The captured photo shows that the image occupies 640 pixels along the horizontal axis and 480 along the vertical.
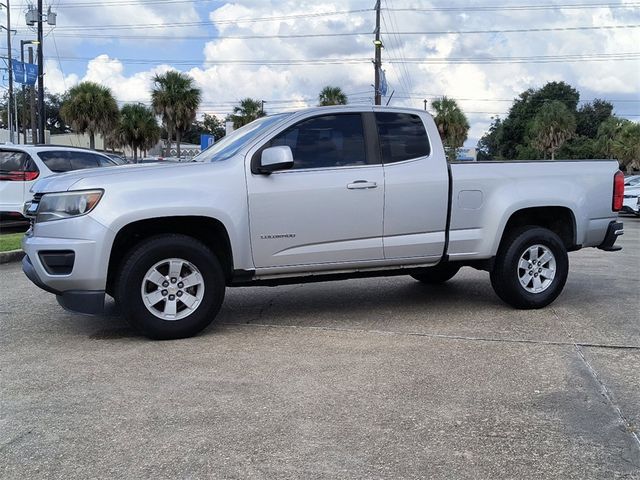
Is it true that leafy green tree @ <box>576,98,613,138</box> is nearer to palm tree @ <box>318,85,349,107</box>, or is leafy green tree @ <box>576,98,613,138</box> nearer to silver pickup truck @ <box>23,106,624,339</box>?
palm tree @ <box>318,85,349,107</box>

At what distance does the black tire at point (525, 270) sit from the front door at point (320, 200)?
4.55 ft

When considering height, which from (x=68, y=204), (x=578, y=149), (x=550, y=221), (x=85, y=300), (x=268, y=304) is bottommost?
(x=268, y=304)

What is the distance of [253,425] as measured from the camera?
3824 millimetres

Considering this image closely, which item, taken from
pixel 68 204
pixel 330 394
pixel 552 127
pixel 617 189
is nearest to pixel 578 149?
pixel 552 127

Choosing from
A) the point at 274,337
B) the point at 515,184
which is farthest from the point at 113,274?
the point at 515,184

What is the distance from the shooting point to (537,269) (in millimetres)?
6738

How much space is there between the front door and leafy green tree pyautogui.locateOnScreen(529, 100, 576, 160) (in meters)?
54.6

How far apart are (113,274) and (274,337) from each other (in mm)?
1487

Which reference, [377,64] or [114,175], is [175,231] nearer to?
[114,175]

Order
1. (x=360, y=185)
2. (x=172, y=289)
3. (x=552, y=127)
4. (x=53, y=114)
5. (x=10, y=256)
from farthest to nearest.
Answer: (x=53, y=114) → (x=552, y=127) → (x=10, y=256) → (x=360, y=185) → (x=172, y=289)

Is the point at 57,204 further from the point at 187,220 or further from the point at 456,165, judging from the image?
the point at 456,165

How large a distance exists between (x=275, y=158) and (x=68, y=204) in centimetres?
173

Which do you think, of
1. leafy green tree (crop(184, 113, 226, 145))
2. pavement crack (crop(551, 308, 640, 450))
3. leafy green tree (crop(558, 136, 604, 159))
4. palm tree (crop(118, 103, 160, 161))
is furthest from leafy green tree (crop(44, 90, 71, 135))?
pavement crack (crop(551, 308, 640, 450))

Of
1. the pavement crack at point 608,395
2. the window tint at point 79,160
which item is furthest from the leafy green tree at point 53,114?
the pavement crack at point 608,395
